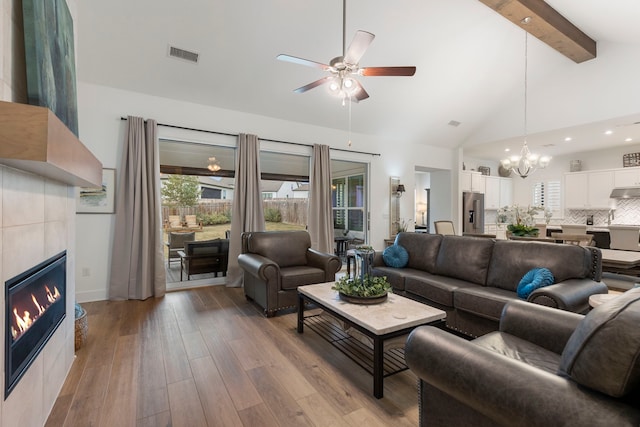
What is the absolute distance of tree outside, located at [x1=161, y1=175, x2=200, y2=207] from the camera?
4.62 meters

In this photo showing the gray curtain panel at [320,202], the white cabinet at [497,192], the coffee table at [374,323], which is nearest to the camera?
the coffee table at [374,323]

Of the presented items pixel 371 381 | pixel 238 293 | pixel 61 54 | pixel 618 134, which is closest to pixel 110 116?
pixel 61 54

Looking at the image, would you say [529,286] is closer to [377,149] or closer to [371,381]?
[371,381]

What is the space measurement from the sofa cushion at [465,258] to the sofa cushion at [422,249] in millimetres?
85

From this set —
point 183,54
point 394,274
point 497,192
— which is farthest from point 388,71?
point 497,192

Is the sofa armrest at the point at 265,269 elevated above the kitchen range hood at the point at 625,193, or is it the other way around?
the kitchen range hood at the point at 625,193

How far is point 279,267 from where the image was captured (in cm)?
390

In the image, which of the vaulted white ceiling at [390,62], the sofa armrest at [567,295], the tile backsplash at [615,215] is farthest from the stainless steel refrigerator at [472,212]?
the sofa armrest at [567,295]

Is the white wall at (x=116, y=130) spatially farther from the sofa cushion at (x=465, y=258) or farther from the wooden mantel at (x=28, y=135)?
the wooden mantel at (x=28, y=135)

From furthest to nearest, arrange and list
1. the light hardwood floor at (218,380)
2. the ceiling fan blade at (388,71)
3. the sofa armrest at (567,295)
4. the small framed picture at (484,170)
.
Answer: the small framed picture at (484,170) < the ceiling fan blade at (388,71) < the sofa armrest at (567,295) < the light hardwood floor at (218,380)

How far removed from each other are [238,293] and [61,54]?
3354 millimetres

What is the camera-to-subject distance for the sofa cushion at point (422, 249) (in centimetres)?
380

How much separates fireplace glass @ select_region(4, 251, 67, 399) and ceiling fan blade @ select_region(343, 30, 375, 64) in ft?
8.43

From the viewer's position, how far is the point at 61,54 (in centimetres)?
193
